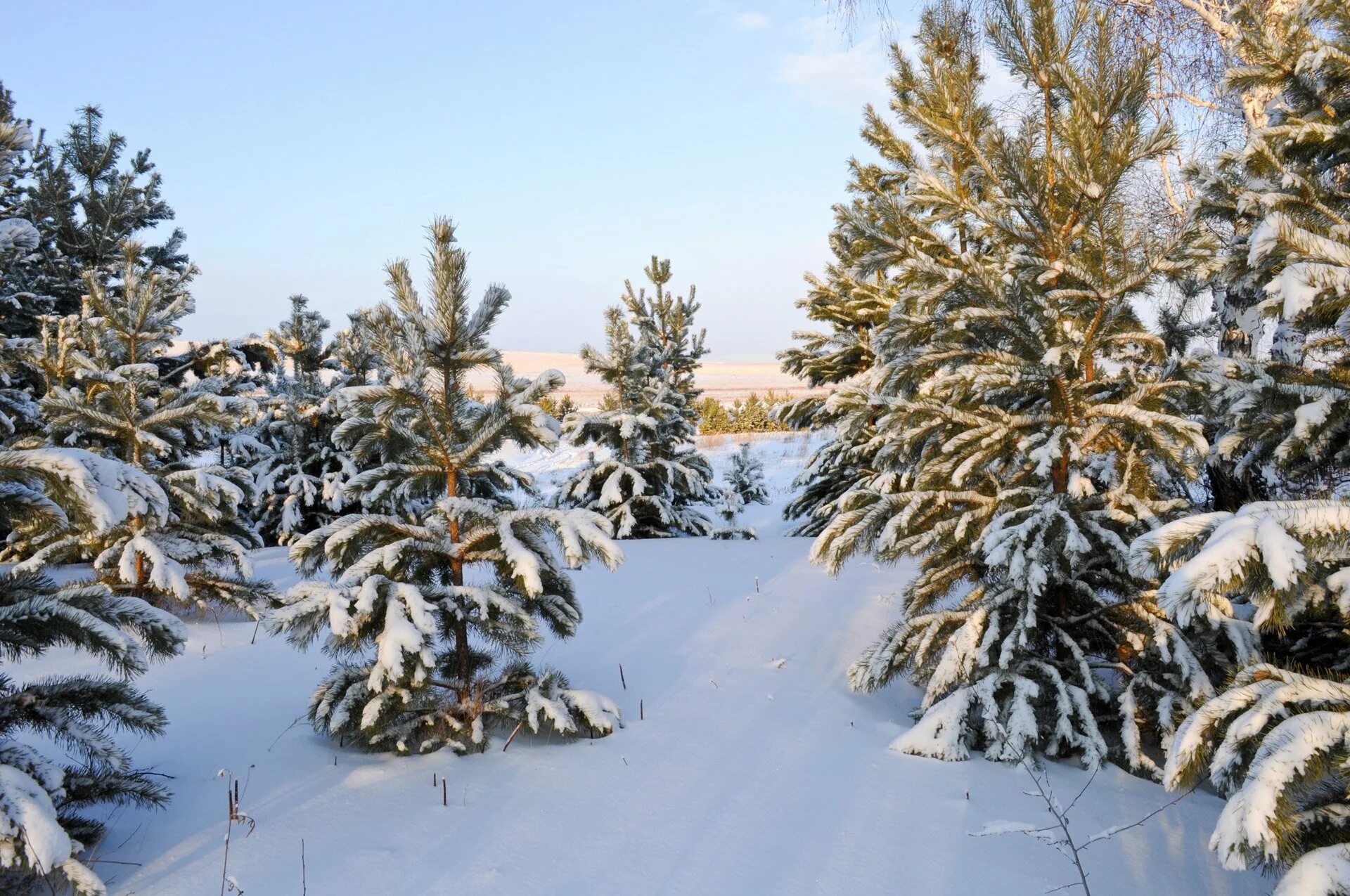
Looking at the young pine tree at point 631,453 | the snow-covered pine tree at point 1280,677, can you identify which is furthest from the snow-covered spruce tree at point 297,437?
the snow-covered pine tree at point 1280,677

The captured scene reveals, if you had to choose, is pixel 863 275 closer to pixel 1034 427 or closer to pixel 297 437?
pixel 1034 427

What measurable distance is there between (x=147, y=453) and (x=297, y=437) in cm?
556

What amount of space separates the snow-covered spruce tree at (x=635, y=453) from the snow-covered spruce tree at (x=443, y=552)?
7980 millimetres

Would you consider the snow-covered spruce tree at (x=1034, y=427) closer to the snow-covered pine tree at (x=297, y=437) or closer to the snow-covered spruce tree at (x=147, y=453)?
the snow-covered spruce tree at (x=147, y=453)

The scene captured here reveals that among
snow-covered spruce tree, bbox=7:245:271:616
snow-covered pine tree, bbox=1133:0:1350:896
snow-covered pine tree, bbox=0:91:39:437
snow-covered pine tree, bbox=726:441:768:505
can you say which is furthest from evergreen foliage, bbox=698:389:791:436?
snow-covered pine tree, bbox=1133:0:1350:896

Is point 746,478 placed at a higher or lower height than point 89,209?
lower

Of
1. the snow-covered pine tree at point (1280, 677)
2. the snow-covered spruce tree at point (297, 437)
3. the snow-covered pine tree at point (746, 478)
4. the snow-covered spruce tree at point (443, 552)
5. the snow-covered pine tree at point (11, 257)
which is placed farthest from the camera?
the snow-covered pine tree at point (746, 478)

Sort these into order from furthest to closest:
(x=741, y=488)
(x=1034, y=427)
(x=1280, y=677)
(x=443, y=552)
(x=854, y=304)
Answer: (x=741, y=488), (x=854, y=304), (x=1034, y=427), (x=443, y=552), (x=1280, y=677)

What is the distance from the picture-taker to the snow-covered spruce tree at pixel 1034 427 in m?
Result: 4.60

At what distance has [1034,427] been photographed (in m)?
5.20

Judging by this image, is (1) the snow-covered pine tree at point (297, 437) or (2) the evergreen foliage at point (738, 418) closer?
(1) the snow-covered pine tree at point (297, 437)

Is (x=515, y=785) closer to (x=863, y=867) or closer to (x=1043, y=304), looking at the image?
(x=863, y=867)

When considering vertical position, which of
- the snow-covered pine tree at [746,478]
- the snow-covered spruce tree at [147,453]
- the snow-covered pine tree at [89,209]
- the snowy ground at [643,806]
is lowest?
the snowy ground at [643,806]

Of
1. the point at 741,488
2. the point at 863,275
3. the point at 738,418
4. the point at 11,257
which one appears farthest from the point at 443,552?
the point at 738,418
